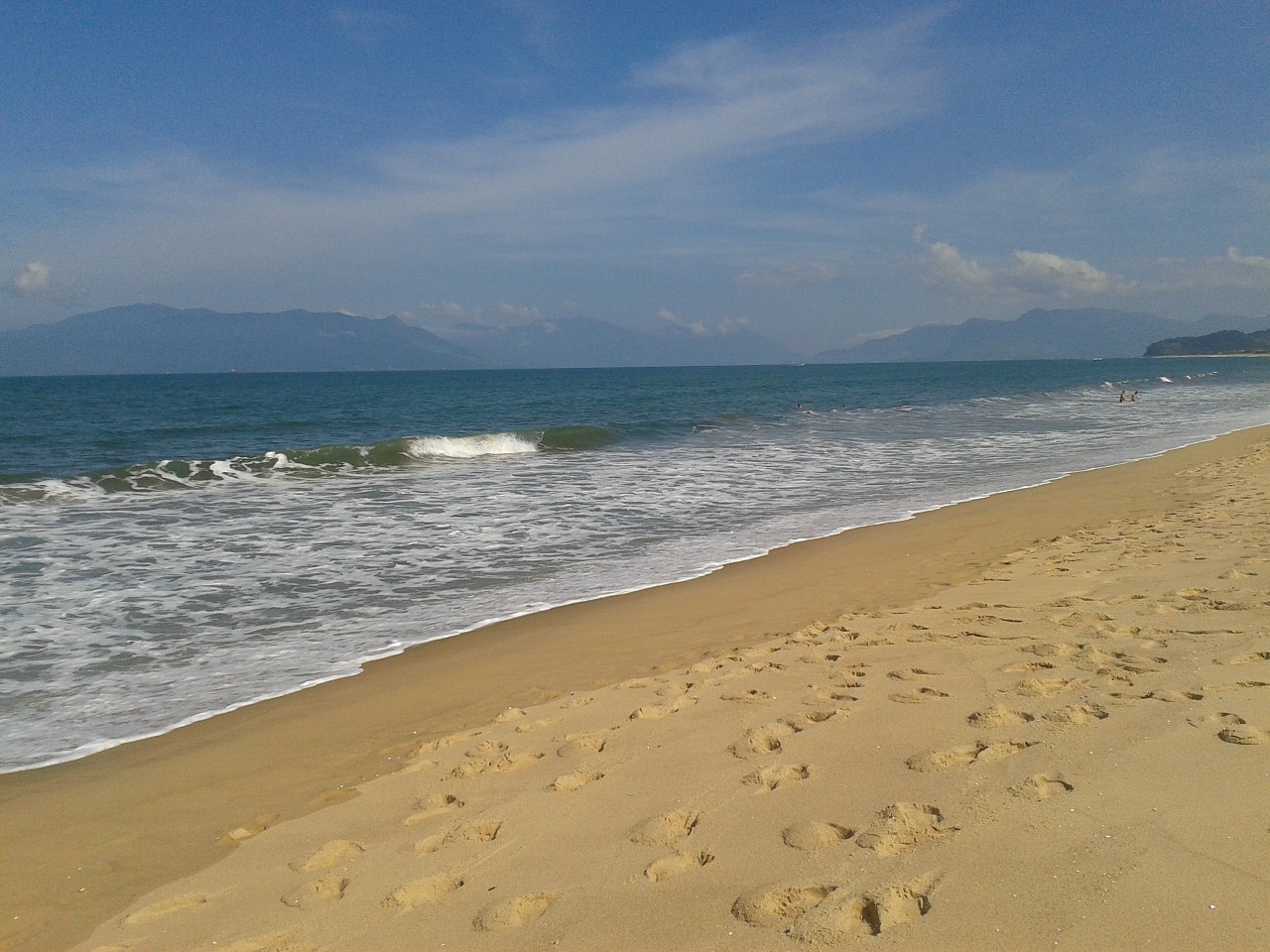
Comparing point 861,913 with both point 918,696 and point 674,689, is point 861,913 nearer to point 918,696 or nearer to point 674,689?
point 918,696

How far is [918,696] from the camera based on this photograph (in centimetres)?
421

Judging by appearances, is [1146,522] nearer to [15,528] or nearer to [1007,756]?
[1007,756]

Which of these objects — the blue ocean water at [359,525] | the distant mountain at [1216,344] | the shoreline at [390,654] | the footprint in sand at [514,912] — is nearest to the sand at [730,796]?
the footprint in sand at [514,912]

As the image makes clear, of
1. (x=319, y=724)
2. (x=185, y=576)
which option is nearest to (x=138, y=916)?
(x=319, y=724)

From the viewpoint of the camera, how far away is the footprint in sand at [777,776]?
→ 11.1 ft

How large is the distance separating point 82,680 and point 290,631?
1592 millimetres

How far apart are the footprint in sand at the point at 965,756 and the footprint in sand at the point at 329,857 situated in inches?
96.2

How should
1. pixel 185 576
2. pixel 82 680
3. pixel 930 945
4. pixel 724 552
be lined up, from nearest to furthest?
pixel 930 945, pixel 82 680, pixel 185 576, pixel 724 552

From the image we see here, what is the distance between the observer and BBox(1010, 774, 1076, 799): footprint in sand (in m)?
2.95

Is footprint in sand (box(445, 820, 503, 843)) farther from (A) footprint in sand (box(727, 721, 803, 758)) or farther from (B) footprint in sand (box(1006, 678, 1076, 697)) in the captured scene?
(B) footprint in sand (box(1006, 678, 1076, 697))

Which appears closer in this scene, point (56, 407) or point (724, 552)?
point (724, 552)

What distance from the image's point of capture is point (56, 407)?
1761 inches

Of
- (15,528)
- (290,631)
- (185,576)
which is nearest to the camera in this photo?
(290,631)

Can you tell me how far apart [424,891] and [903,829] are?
1.81 metres
